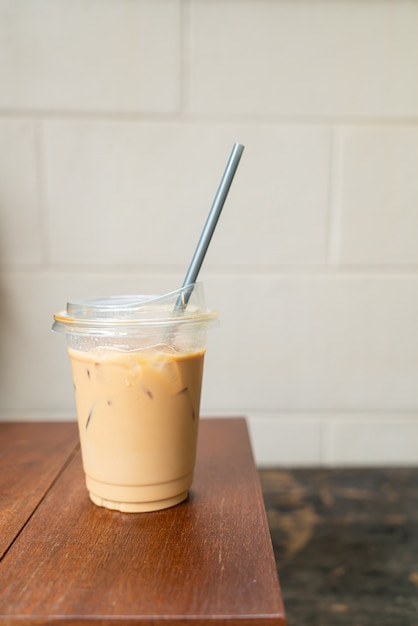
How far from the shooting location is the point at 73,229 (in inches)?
36.5

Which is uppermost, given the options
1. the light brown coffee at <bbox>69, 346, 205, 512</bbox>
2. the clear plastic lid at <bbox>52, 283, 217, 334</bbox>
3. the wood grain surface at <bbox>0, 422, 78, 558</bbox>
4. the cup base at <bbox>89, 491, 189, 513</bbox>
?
the clear plastic lid at <bbox>52, 283, 217, 334</bbox>

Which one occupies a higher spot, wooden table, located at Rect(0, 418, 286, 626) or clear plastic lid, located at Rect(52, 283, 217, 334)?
clear plastic lid, located at Rect(52, 283, 217, 334)

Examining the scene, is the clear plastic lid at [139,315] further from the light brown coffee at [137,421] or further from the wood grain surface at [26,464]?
the wood grain surface at [26,464]

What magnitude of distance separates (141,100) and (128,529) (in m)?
0.73

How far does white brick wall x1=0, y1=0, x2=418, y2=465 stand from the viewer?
882 mm

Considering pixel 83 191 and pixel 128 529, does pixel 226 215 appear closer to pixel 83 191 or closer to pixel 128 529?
pixel 83 191

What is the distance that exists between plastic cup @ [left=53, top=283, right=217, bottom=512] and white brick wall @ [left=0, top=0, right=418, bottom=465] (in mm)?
473

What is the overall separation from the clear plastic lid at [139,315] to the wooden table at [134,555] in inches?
6.9

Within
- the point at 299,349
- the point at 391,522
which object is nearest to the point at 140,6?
the point at 299,349

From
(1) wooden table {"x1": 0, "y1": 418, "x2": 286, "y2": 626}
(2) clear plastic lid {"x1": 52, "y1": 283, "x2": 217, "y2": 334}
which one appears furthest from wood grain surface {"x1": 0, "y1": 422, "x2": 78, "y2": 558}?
(2) clear plastic lid {"x1": 52, "y1": 283, "x2": 217, "y2": 334}

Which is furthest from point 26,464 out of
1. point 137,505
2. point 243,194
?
point 243,194

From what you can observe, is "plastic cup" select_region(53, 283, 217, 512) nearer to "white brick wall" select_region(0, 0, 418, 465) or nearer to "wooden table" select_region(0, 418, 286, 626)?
"wooden table" select_region(0, 418, 286, 626)

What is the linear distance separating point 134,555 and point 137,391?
5.2 inches

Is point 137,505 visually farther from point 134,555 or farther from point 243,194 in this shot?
point 243,194
